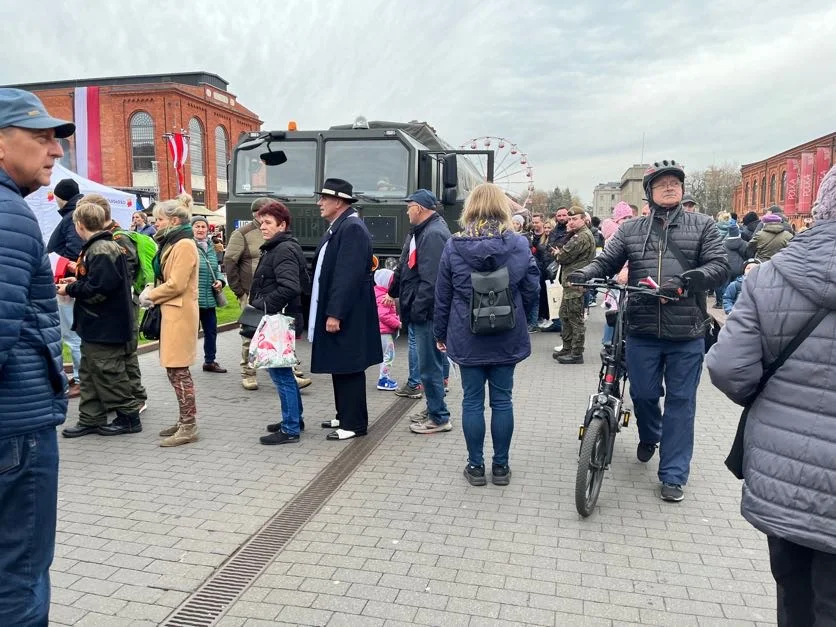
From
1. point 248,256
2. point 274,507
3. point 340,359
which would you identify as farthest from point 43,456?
point 248,256

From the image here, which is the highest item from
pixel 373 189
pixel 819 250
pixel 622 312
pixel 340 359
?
pixel 373 189

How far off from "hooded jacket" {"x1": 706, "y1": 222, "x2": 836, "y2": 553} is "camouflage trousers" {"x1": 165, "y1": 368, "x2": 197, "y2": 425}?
4270 millimetres

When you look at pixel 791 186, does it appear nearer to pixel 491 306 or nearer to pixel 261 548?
pixel 491 306

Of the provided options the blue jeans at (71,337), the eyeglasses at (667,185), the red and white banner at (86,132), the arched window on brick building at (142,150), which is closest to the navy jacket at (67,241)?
the blue jeans at (71,337)

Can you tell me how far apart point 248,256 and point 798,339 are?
6.39m

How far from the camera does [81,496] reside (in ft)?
14.3

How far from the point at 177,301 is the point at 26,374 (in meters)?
3.19

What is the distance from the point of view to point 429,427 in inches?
228

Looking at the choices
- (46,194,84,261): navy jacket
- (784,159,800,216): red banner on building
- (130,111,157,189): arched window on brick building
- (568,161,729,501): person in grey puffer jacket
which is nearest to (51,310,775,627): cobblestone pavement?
(568,161,729,501): person in grey puffer jacket

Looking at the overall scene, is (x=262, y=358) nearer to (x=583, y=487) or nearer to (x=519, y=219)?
(x=583, y=487)

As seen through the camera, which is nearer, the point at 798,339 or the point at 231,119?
the point at 798,339

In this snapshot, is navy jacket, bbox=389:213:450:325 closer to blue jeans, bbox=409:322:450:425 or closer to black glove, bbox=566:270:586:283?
blue jeans, bbox=409:322:450:425

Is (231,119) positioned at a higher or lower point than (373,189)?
higher

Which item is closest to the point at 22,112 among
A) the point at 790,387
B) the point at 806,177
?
the point at 790,387
